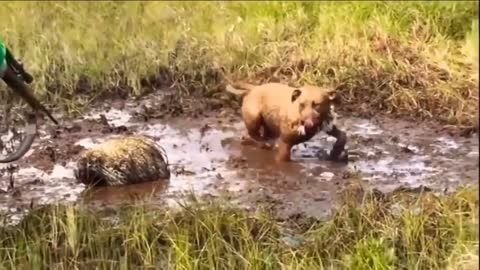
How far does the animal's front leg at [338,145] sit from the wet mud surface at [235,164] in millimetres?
57

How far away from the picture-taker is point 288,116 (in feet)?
19.0

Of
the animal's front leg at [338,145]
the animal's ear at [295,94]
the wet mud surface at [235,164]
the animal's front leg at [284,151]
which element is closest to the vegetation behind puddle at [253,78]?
the wet mud surface at [235,164]

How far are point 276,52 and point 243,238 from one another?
3.48 meters

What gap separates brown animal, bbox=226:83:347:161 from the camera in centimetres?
565

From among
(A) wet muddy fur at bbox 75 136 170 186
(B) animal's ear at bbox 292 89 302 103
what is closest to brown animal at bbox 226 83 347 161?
(B) animal's ear at bbox 292 89 302 103

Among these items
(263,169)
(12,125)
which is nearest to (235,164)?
(263,169)

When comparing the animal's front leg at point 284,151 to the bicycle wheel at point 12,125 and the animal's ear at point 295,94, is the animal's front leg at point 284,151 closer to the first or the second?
the animal's ear at point 295,94

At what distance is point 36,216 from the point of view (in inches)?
183

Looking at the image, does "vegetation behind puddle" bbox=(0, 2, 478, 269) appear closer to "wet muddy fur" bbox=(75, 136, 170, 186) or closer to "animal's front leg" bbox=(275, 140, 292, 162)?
"wet muddy fur" bbox=(75, 136, 170, 186)

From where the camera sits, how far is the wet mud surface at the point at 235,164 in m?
5.29

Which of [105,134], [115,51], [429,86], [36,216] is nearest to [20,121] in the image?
[105,134]

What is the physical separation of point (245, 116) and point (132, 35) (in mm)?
2125

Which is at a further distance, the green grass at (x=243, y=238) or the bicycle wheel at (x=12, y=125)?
the bicycle wheel at (x=12, y=125)

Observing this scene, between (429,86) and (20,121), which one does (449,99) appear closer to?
(429,86)
